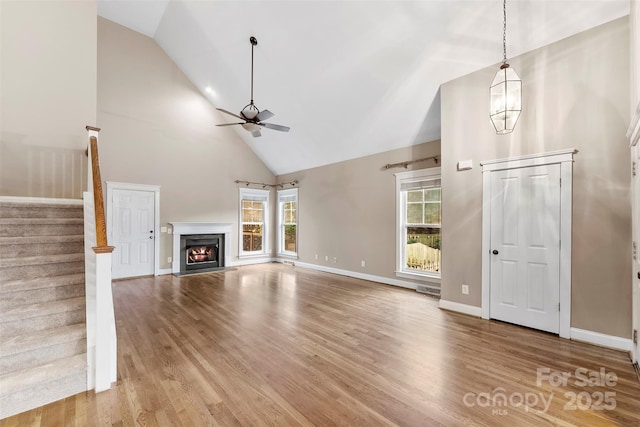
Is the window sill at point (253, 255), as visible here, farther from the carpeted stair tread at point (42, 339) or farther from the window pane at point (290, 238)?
the carpeted stair tread at point (42, 339)

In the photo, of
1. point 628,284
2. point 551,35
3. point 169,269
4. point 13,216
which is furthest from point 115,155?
point 628,284

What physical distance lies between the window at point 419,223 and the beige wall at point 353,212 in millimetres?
164

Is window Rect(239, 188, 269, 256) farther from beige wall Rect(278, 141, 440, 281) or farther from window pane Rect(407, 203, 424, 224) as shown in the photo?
window pane Rect(407, 203, 424, 224)

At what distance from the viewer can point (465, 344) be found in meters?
2.88

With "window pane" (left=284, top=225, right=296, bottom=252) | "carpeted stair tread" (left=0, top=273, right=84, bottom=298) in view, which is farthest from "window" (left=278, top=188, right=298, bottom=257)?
"carpeted stair tread" (left=0, top=273, right=84, bottom=298)

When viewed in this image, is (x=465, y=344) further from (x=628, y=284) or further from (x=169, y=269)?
(x=169, y=269)

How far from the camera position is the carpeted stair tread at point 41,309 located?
2.14 m

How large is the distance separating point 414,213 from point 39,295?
17.6 feet

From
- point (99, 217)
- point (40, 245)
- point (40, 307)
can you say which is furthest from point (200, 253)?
point (99, 217)

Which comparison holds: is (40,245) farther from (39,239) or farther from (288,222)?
(288,222)

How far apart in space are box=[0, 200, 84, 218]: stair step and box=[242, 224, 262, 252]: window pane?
473 cm

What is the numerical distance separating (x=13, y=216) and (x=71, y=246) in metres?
0.83

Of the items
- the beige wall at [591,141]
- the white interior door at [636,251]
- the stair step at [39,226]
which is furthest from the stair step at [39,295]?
the white interior door at [636,251]

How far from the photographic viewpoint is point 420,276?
513cm
